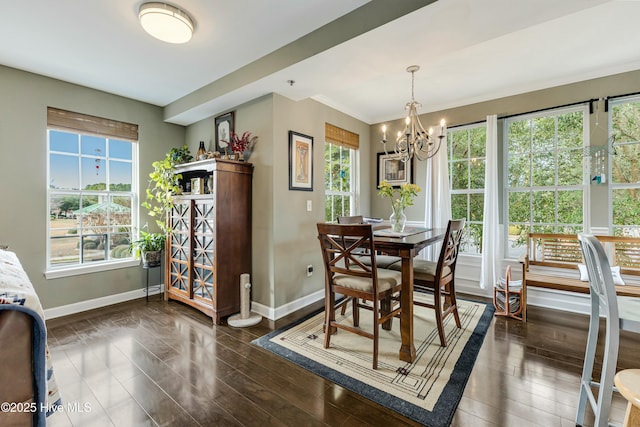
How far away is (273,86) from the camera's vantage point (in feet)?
9.03

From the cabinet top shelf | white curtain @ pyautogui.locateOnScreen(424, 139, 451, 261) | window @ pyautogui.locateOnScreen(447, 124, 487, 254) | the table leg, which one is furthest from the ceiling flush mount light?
window @ pyautogui.locateOnScreen(447, 124, 487, 254)

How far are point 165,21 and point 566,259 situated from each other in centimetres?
431

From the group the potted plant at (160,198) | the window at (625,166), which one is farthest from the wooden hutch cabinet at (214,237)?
the window at (625,166)

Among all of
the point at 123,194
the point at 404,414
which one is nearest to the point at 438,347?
the point at 404,414

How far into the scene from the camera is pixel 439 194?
388 centimetres

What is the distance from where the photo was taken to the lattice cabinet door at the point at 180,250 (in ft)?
10.3

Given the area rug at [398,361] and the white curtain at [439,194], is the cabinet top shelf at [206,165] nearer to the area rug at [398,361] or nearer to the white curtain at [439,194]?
the area rug at [398,361]

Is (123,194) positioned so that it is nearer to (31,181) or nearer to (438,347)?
(31,181)

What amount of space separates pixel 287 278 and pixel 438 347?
1.60 m

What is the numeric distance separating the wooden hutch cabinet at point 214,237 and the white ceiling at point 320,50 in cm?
90

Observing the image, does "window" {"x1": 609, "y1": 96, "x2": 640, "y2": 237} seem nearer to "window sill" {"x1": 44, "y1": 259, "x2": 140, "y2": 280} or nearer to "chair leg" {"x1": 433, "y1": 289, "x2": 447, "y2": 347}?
"chair leg" {"x1": 433, "y1": 289, "x2": 447, "y2": 347}

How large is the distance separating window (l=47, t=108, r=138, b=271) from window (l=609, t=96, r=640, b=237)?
5546 mm

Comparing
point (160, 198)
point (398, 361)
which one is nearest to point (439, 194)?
point (398, 361)

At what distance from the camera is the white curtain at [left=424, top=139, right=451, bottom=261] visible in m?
3.87
